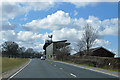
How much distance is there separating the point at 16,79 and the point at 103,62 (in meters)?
20.8

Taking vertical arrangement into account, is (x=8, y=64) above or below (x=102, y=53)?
below

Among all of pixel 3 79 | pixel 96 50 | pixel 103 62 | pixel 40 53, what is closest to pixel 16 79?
pixel 3 79

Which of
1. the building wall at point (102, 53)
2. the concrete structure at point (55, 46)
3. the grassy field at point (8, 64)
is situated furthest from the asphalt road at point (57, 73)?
Answer: the concrete structure at point (55, 46)

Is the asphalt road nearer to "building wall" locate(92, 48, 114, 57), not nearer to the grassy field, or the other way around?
the grassy field

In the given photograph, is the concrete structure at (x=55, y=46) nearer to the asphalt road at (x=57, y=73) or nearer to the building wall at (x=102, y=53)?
the building wall at (x=102, y=53)

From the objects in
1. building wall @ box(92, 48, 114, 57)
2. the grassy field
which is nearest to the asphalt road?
the grassy field

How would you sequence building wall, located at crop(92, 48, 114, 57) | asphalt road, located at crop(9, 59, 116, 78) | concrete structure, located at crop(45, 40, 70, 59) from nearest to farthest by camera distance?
asphalt road, located at crop(9, 59, 116, 78) → building wall, located at crop(92, 48, 114, 57) → concrete structure, located at crop(45, 40, 70, 59)

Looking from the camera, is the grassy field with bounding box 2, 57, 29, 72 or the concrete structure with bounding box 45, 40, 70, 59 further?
the concrete structure with bounding box 45, 40, 70, 59

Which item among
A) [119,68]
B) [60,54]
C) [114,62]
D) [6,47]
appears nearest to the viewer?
[119,68]

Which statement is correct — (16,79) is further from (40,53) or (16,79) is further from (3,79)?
(40,53)

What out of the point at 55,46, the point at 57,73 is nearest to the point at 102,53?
the point at 55,46

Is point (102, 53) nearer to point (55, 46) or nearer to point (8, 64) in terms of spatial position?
point (8, 64)

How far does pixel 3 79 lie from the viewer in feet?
43.5

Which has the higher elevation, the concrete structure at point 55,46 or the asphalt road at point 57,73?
the concrete structure at point 55,46
